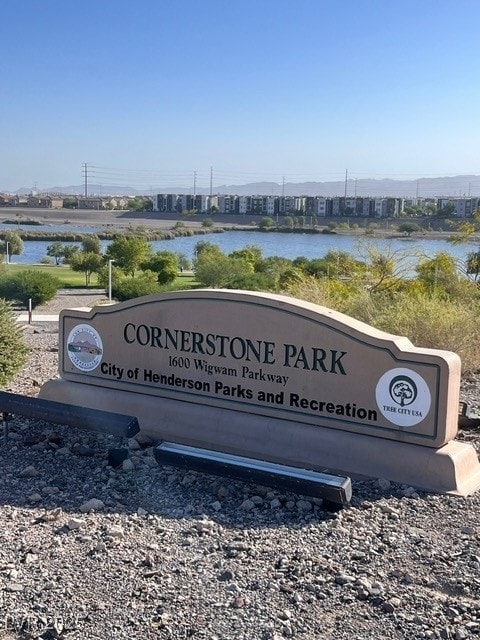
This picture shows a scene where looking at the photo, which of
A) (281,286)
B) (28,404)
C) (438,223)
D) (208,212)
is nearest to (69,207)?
(208,212)

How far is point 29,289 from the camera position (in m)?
28.3

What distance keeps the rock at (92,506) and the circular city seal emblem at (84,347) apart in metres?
3.08

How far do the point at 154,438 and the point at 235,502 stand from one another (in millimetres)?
2186

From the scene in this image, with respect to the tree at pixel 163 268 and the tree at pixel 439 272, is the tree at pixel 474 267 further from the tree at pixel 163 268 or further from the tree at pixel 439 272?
the tree at pixel 163 268

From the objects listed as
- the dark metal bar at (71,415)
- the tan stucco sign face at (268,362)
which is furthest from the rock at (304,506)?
the dark metal bar at (71,415)

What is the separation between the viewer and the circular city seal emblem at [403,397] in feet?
26.3

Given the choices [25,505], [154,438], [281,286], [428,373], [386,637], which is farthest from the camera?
[281,286]

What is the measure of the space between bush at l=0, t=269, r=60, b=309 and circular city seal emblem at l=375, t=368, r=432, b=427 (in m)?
21.6

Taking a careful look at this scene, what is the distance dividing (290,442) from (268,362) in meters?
0.87

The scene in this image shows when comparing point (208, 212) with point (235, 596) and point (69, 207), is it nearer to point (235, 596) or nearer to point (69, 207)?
point (69, 207)

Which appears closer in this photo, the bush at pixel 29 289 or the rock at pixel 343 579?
the rock at pixel 343 579

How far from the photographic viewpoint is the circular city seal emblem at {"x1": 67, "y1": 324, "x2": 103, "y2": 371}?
10234 mm

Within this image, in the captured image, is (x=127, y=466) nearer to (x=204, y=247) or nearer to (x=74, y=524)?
(x=74, y=524)

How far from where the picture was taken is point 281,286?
29656 millimetres
